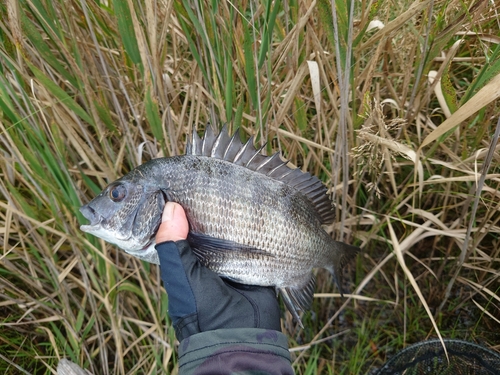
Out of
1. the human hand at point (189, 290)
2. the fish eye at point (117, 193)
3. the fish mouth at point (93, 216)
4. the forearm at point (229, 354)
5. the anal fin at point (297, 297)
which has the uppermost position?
the fish eye at point (117, 193)

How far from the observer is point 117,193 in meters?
1.47

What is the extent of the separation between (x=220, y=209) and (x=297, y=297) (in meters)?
0.65

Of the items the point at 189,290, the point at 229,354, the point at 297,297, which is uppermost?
the point at 189,290

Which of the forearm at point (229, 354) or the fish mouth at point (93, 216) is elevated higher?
the fish mouth at point (93, 216)

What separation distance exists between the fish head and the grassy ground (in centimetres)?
31

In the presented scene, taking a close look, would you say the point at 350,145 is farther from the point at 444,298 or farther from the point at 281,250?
the point at 444,298

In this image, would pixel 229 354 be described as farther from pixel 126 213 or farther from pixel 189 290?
pixel 126 213

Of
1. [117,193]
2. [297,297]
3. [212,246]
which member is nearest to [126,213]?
[117,193]

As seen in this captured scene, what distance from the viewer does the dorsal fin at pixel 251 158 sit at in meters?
1.55

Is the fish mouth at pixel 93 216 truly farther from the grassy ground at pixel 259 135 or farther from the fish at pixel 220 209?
the grassy ground at pixel 259 135

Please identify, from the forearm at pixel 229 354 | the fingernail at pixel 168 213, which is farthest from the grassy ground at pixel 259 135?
the forearm at pixel 229 354

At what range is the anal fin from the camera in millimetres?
1768

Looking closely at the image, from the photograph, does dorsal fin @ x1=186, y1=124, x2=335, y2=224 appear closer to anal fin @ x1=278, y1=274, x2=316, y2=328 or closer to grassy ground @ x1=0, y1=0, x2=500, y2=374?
grassy ground @ x1=0, y1=0, x2=500, y2=374

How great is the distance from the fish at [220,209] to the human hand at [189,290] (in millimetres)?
63
